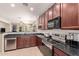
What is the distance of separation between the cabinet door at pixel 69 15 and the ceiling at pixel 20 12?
43 centimetres

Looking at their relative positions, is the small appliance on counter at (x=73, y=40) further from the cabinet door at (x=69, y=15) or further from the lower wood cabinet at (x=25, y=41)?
the lower wood cabinet at (x=25, y=41)

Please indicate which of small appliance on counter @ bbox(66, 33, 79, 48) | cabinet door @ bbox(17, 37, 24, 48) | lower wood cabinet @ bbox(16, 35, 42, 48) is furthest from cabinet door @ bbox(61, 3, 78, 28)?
cabinet door @ bbox(17, 37, 24, 48)

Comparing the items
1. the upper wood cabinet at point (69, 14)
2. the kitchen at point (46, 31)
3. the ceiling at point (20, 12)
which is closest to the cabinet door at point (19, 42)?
the kitchen at point (46, 31)

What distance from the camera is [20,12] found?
2.31 meters

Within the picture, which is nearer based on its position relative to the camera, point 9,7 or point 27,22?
point 9,7

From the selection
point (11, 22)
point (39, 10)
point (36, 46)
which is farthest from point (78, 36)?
point (11, 22)

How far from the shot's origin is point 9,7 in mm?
2209

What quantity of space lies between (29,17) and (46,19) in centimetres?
77

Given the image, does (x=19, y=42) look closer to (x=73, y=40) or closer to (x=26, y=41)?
(x=26, y=41)

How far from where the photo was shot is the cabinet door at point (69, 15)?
167 centimetres

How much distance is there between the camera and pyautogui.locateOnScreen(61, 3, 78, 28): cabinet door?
167cm

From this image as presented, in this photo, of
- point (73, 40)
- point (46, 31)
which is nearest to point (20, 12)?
point (46, 31)

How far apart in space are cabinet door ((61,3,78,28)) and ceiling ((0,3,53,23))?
1.42 ft

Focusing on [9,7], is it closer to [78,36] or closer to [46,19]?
[46,19]
